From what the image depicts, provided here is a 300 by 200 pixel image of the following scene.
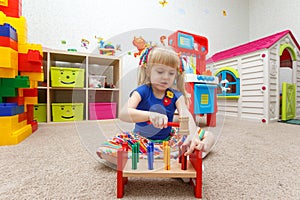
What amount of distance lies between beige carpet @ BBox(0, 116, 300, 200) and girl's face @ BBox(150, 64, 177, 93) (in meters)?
0.20

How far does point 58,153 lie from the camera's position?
0.67 metres

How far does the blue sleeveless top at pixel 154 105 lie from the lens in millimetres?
504

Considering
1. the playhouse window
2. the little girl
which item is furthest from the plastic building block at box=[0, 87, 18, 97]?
the playhouse window

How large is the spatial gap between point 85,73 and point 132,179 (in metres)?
1.05

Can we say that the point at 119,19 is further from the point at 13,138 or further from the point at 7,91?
the point at 13,138

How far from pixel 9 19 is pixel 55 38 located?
0.62 m

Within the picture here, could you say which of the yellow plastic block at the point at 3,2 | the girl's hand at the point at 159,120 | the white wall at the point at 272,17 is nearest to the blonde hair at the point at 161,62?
the girl's hand at the point at 159,120

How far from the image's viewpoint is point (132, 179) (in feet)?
1.51

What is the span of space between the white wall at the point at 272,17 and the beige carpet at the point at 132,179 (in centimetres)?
173

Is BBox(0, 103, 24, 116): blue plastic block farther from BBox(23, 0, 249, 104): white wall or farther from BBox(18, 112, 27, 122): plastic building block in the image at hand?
BBox(23, 0, 249, 104): white wall

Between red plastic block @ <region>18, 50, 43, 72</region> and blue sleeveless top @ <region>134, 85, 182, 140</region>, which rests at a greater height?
red plastic block @ <region>18, 50, 43, 72</region>

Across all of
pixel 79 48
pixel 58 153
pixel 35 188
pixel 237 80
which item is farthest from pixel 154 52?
pixel 237 80

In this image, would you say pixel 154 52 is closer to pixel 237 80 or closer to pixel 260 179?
pixel 260 179

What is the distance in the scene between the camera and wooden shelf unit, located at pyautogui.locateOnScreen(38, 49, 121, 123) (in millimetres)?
1180
